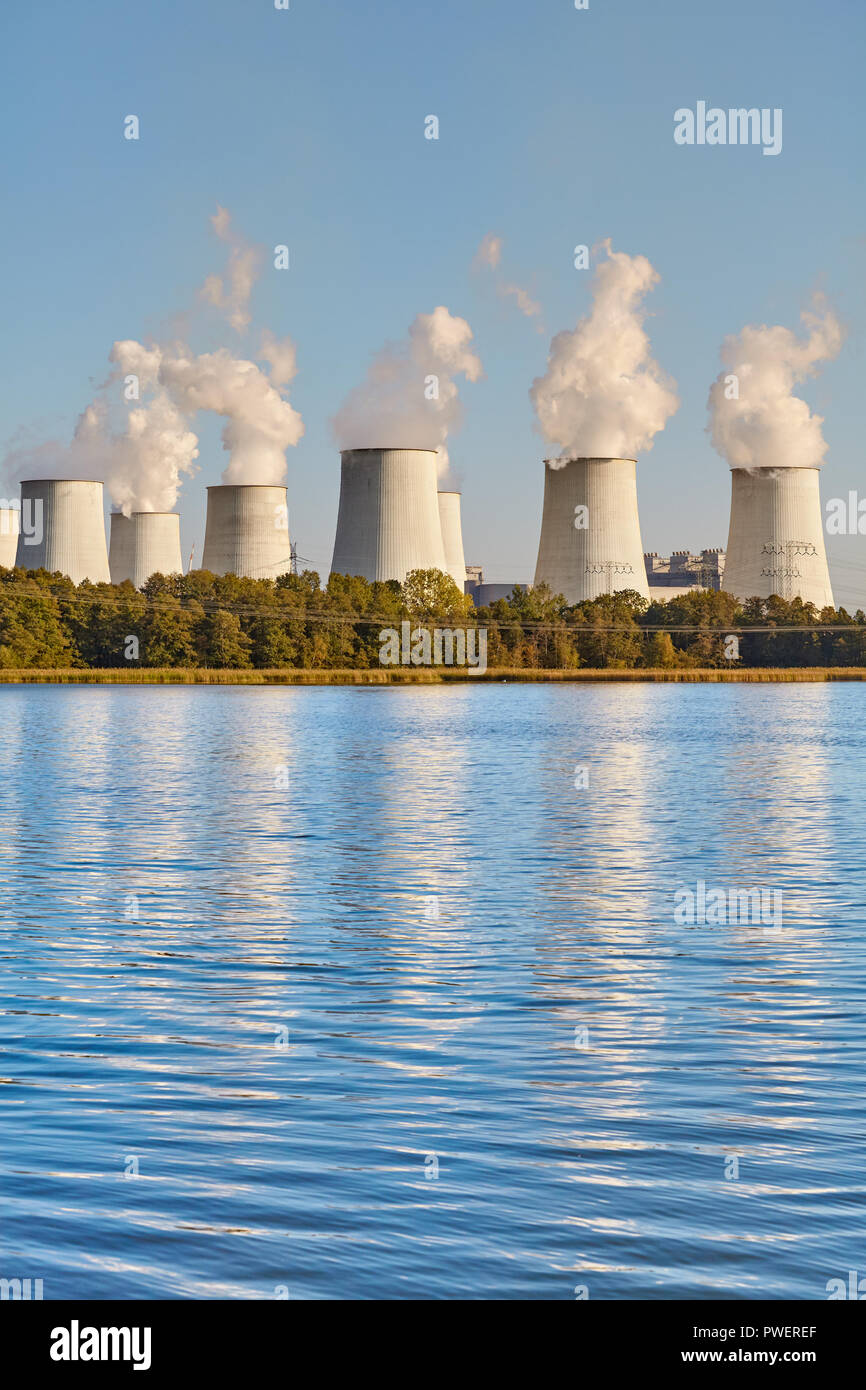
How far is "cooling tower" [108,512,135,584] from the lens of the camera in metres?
80.9

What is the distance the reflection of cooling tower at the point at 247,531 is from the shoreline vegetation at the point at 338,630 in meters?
1.01

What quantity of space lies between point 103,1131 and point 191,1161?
0.55 metres

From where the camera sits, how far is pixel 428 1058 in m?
7.14

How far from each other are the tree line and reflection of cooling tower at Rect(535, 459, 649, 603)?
3.75 metres

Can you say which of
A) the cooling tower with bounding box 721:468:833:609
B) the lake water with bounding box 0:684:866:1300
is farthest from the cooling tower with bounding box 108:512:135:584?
the lake water with bounding box 0:684:866:1300

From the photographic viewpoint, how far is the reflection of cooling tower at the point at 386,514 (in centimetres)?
6228
